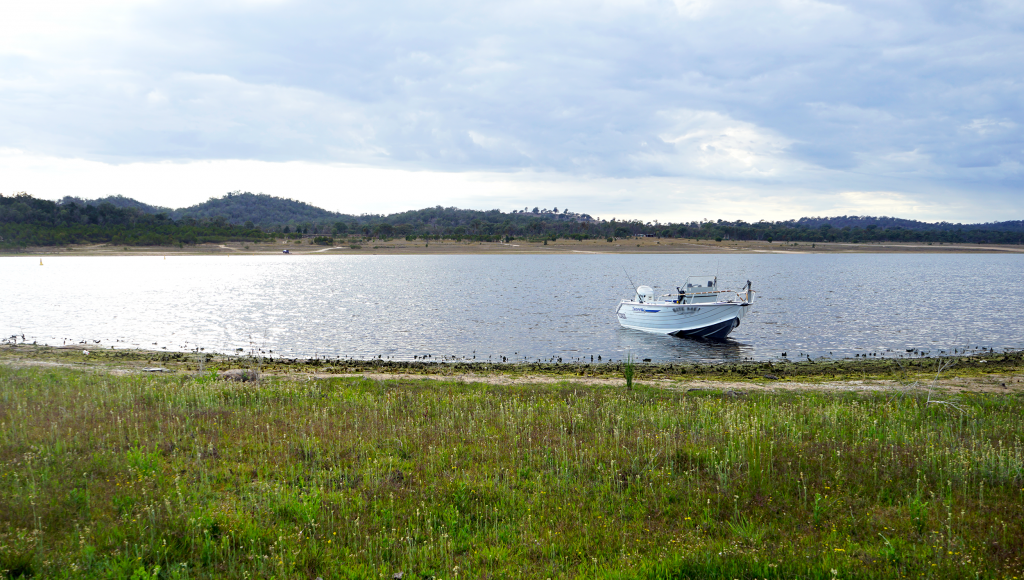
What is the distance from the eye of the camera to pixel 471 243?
178625 mm

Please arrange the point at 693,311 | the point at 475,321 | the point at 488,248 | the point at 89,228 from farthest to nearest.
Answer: the point at 488,248, the point at 89,228, the point at 475,321, the point at 693,311

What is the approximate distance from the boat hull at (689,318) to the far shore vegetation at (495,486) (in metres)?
20.0

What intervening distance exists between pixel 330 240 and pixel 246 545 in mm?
179971

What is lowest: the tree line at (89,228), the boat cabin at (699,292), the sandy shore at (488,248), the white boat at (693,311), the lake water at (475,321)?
the lake water at (475,321)

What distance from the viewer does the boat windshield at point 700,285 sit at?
123 feet

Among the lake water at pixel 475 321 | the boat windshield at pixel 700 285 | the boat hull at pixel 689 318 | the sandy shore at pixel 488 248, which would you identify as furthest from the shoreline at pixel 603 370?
the sandy shore at pixel 488 248

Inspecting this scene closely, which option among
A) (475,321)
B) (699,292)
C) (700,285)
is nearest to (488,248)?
(475,321)

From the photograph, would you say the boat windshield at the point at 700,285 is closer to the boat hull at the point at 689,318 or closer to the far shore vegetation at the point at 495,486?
the boat hull at the point at 689,318

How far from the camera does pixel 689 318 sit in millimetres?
37438

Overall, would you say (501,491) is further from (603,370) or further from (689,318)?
(689,318)

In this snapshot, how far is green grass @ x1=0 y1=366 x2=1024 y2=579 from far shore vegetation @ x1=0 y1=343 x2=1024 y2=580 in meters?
0.04

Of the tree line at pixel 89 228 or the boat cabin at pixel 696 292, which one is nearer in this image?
the boat cabin at pixel 696 292

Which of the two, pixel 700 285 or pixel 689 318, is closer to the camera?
pixel 689 318

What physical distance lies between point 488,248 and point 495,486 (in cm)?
15692
